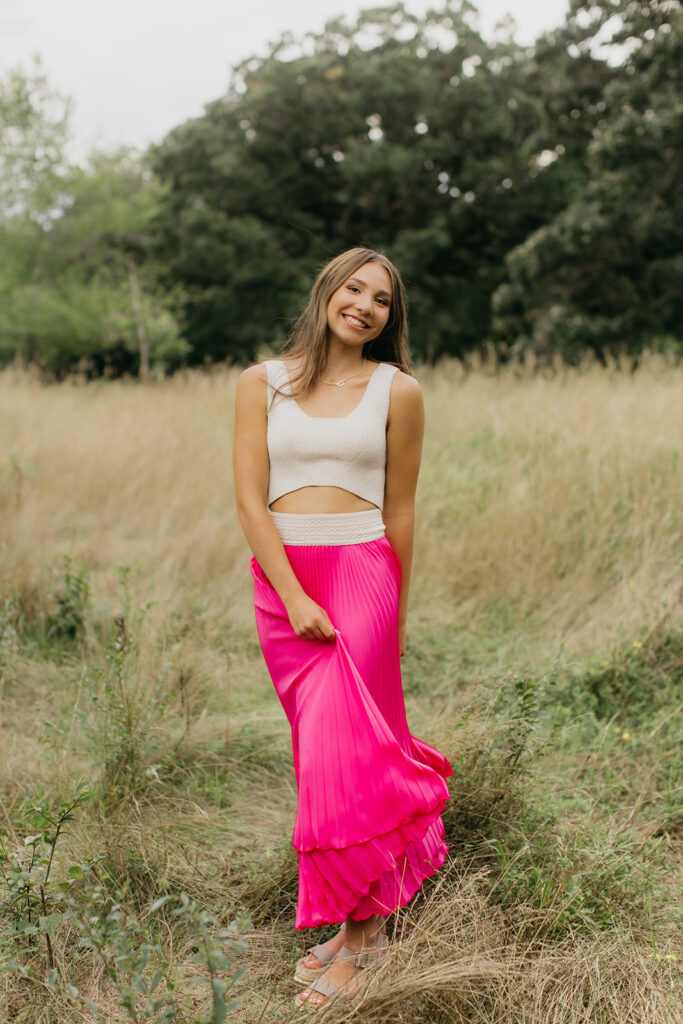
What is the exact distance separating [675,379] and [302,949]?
5857 millimetres

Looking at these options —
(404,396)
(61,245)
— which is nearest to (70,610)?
(404,396)

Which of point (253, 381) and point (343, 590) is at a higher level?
point (253, 381)

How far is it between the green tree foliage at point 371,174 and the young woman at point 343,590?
62.0 ft

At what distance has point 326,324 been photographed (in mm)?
2199

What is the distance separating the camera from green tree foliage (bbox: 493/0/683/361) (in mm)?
13359

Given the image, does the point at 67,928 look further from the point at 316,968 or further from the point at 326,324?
the point at 326,324

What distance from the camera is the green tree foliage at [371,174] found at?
2050 cm

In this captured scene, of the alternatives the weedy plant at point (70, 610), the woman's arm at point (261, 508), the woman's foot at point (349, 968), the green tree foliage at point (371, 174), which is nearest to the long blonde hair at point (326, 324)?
the woman's arm at point (261, 508)

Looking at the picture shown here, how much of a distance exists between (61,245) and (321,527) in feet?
54.7

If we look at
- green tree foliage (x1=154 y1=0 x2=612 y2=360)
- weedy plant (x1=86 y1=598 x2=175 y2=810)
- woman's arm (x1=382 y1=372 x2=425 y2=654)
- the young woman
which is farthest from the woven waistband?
green tree foliage (x1=154 y1=0 x2=612 y2=360)

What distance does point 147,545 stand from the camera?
17.1 feet

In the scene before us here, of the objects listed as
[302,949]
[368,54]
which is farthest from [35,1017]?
[368,54]

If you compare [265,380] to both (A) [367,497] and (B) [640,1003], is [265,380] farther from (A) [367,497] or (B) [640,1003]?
(B) [640,1003]

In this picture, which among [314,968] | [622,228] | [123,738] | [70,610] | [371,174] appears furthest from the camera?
[371,174]
